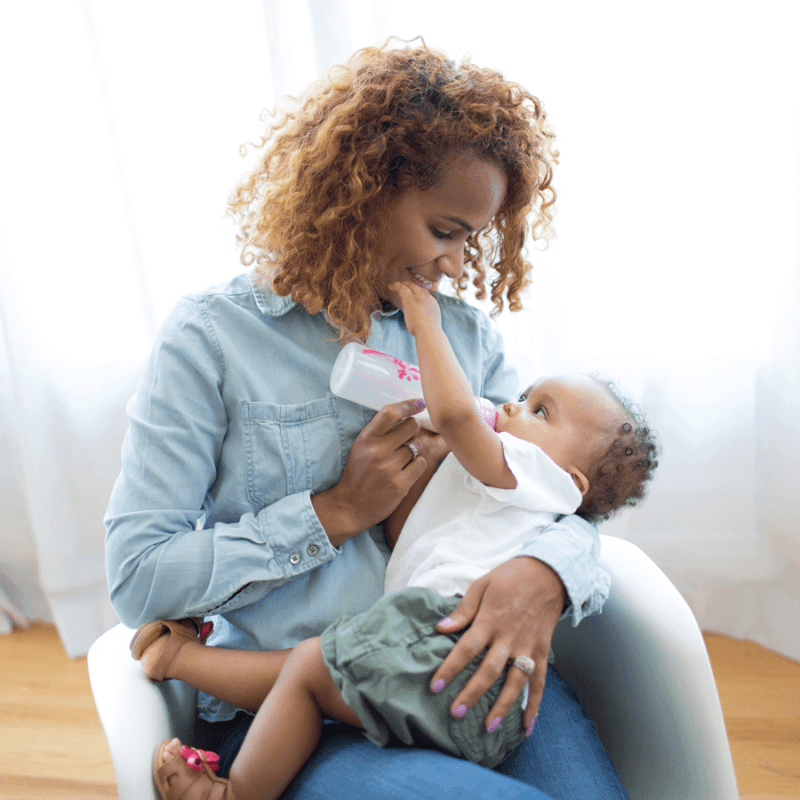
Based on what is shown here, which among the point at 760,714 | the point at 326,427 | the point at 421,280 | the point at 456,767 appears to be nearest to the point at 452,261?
the point at 421,280

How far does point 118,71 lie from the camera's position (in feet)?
5.32

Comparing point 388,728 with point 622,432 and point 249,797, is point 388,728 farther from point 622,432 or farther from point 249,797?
point 622,432

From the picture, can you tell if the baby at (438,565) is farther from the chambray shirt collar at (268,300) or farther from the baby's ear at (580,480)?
the chambray shirt collar at (268,300)

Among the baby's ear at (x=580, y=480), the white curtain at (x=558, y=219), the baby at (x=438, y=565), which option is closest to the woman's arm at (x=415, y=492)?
the baby at (x=438, y=565)

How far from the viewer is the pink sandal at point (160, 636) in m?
0.90

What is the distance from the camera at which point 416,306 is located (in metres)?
1.01

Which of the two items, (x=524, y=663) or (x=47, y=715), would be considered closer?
(x=524, y=663)

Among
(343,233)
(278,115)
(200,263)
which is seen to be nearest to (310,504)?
(343,233)

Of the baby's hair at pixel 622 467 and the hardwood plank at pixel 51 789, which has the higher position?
the baby's hair at pixel 622 467

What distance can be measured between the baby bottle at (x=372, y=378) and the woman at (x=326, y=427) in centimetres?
3

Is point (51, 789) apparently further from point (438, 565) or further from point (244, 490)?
point (438, 565)

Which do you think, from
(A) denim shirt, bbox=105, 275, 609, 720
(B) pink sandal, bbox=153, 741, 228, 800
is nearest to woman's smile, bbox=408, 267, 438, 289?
(A) denim shirt, bbox=105, 275, 609, 720

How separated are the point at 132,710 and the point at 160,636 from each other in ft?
0.36

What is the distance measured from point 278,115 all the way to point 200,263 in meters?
0.70
